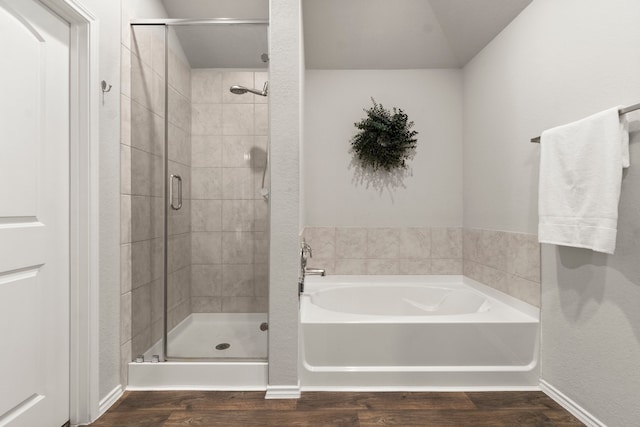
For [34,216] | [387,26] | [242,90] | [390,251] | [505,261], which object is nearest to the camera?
[34,216]

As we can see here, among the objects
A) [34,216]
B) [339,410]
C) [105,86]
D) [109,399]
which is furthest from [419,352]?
[105,86]

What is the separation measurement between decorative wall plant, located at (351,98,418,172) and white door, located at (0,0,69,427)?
2074 mm

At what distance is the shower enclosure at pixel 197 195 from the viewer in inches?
81.1

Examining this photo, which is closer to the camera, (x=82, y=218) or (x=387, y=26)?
(x=82, y=218)

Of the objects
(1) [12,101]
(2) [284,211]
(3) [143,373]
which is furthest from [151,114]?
(3) [143,373]

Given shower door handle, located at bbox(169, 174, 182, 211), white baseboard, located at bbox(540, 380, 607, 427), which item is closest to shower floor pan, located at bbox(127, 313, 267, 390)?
shower door handle, located at bbox(169, 174, 182, 211)

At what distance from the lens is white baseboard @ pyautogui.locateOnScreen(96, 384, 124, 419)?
1787mm

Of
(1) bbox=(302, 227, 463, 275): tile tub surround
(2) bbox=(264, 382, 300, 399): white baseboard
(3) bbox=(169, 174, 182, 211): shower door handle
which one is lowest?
(2) bbox=(264, 382, 300, 399): white baseboard

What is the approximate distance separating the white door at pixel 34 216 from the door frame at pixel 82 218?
1.1 inches

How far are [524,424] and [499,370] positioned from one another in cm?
37

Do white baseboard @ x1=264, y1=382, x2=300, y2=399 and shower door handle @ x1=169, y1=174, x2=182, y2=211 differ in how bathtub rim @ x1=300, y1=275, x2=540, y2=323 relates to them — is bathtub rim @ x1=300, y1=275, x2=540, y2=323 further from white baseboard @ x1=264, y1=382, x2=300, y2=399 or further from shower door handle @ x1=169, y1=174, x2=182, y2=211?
shower door handle @ x1=169, y1=174, x2=182, y2=211

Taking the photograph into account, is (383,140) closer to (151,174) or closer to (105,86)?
(151,174)

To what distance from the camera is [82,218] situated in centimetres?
169

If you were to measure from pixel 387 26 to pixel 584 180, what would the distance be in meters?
1.88
